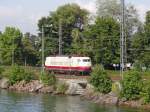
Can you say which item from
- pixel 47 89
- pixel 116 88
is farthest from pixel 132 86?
pixel 47 89

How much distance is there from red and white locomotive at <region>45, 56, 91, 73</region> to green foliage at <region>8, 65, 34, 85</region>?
28.8ft

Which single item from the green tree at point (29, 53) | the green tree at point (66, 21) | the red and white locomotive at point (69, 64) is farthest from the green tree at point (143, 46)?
the green tree at point (29, 53)

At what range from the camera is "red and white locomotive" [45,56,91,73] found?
85875mm

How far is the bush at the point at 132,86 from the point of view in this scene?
59.9m

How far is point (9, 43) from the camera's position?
116750mm

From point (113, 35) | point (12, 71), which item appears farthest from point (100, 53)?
point (12, 71)

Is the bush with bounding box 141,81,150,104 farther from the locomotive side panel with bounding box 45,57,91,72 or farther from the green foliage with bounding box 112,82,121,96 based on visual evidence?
the locomotive side panel with bounding box 45,57,91,72

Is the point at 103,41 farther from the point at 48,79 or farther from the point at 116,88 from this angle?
the point at 116,88

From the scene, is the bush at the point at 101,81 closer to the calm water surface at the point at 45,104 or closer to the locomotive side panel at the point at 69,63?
Result: the calm water surface at the point at 45,104

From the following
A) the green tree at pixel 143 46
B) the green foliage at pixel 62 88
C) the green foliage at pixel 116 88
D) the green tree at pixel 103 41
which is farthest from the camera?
the green tree at pixel 103 41

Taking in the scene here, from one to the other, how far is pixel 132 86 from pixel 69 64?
29.1 meters

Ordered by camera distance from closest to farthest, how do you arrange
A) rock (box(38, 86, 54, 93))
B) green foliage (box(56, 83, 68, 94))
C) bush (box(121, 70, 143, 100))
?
bush (box(121, 70, 143, 100)) < green foliage (box(56, 83, 68, 94)) < rock (box(38, 86, 54, 93))

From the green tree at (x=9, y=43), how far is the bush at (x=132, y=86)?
5742 cm

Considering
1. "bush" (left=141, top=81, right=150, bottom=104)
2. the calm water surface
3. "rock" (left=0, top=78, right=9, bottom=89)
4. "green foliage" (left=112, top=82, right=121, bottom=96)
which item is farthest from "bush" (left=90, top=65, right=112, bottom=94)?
"rock" (left=0, top=78, right=9, bottom=89)
